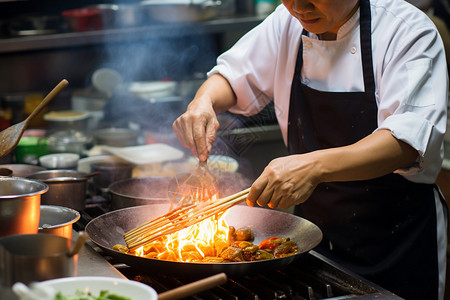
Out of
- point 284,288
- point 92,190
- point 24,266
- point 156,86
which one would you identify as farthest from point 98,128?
point 24,266

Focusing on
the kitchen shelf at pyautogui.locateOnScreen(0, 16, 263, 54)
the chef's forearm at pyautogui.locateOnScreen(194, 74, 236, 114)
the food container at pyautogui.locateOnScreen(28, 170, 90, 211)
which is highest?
the kitchen shelf at pyautogui.locateOnScreen(0, 16, 263, 54)

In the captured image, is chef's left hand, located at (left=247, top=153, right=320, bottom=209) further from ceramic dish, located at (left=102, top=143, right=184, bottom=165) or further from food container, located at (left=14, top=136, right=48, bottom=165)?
food container, located at (left=14, top=136, right=48, bottom=165)

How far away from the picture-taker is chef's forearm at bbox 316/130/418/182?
1918mm

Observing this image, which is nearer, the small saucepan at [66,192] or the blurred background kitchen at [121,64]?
the small saucepan at [66,192]

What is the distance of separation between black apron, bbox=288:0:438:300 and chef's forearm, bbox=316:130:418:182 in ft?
1.12

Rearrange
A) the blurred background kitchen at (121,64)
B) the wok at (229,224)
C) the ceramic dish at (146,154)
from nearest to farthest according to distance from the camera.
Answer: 1. the wok at (229,224)
2. the ceramic dish at (146,154)
3. the blurred background kitchen at (121,64)

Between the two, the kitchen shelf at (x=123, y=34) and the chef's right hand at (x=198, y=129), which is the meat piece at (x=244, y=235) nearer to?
the chef's right hand at (x=198, y=129)

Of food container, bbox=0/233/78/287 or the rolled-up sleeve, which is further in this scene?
the rolled-up sleeve

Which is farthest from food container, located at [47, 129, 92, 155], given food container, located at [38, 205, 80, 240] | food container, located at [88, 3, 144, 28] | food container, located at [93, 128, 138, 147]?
food container, located at [38, 205, 80, 240]

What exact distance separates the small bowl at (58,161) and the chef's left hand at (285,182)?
4.81 feet

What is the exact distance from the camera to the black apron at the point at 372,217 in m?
2.37

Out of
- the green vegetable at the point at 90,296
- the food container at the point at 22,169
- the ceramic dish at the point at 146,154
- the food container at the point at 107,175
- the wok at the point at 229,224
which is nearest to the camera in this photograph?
the green vegetable at the point at 90,296

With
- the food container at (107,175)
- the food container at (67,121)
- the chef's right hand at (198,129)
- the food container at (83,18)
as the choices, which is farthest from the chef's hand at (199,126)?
the food container at (83,18)

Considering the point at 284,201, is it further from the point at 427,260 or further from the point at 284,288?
the point at 427,260
